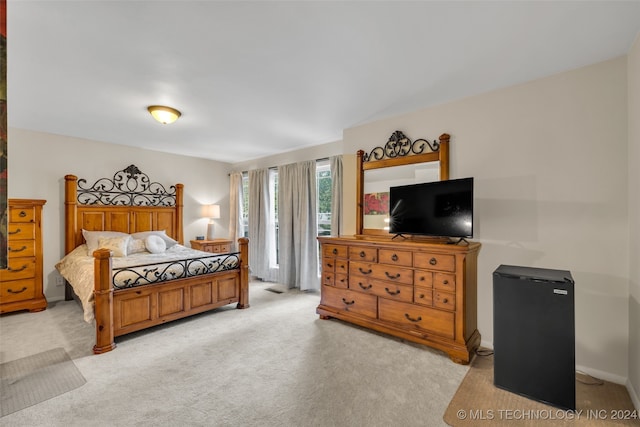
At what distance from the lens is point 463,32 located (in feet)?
6.23

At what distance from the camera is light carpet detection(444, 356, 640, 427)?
180 centimetres

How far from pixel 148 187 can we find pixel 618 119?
244 inches

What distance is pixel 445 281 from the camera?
8.39ft

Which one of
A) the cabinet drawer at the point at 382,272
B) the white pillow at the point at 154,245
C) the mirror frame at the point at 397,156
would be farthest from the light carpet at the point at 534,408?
the white pillow at the point at 154,245

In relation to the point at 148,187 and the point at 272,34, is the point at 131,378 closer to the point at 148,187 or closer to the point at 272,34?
the point at 272,34

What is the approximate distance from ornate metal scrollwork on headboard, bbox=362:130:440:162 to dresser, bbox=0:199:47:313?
449cm

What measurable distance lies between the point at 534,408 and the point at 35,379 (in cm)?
369

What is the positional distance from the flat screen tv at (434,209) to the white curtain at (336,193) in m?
1.25

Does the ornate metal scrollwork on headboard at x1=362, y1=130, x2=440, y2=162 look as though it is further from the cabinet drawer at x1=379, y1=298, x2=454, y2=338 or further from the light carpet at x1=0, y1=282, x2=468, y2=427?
the light carpet at x1=0, y1=282, x2=468, y2=427

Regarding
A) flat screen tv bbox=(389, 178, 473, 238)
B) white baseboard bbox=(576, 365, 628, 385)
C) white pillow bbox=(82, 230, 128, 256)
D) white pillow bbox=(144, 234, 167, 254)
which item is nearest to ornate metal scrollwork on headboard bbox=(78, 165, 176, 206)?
white pillow bbox=(82, 230, 128, 256)

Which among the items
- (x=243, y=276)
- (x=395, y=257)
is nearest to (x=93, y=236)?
(x=243, y=276)

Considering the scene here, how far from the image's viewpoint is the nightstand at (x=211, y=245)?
5.29 meters

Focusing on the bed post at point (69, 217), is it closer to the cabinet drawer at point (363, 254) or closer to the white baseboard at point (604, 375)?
the cabinet drawer at point (363, 254)

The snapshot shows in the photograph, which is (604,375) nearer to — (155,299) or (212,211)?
(155,299)
